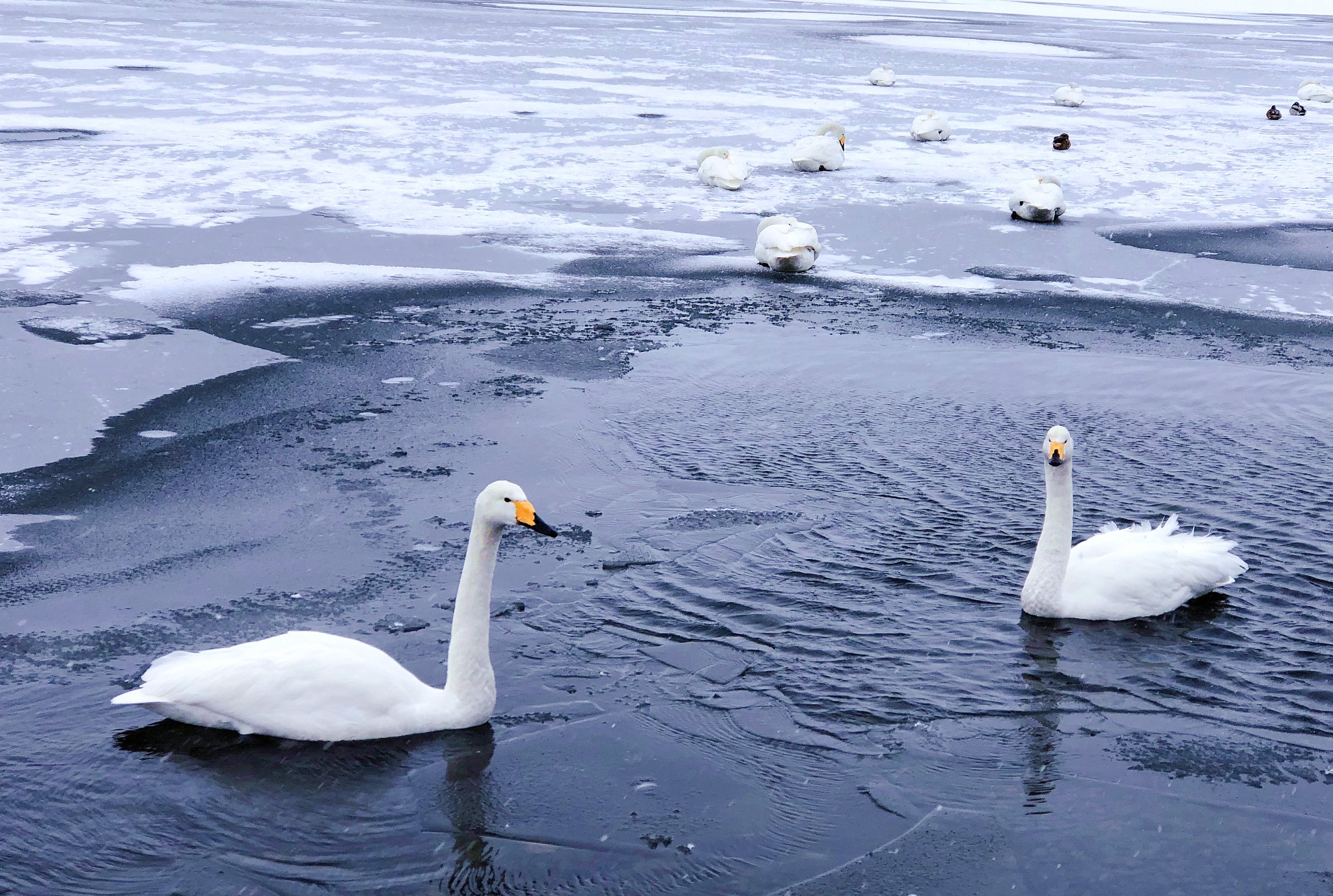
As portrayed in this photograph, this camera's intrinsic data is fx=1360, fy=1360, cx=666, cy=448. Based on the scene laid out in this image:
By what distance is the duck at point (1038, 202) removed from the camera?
1506cm

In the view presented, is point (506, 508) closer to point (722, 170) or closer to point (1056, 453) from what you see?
point (1056, 453)

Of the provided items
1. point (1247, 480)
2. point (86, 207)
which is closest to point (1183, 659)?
point (1247, 480)

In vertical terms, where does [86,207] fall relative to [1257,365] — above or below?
above

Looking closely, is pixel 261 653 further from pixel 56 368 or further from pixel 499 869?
pixel 56 368

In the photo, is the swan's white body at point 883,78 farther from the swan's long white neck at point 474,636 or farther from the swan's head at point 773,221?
the swan's long white neck at point 474,636

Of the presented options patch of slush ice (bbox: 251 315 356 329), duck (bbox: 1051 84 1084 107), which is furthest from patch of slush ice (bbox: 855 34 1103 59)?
patch of slush ice (bbox: 251 315 356 329)

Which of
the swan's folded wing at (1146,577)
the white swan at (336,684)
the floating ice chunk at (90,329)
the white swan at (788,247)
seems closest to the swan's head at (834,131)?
the white swan at (788,247)

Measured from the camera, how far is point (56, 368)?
9.03 metres

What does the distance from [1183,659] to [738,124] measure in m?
17.2

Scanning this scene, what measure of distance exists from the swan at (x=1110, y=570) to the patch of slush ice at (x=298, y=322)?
6.44m

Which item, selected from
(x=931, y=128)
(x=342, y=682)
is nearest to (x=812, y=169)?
(x=931, y=128)

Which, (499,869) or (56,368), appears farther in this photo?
(56,368)

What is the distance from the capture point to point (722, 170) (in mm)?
16891

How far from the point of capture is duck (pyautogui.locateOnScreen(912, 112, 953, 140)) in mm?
20453
